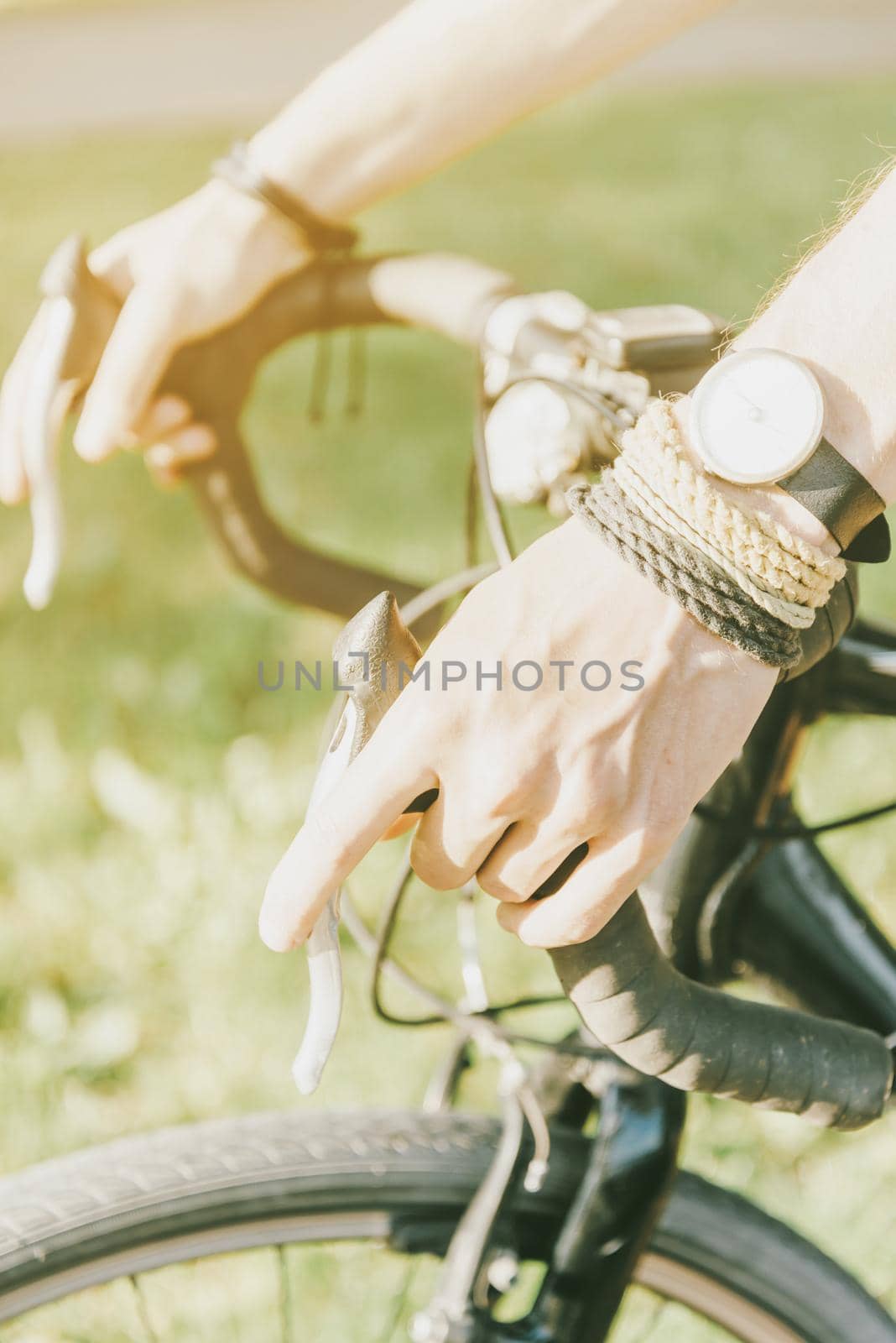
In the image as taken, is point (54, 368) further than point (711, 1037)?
Yes

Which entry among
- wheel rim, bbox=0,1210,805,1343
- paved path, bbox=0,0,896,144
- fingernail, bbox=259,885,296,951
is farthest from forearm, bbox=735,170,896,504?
paved path, bbox=0,0,896,144

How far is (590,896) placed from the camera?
662 mm

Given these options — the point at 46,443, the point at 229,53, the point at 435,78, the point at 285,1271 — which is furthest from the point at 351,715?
the point at 229,53

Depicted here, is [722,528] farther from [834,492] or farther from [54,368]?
[54,368]

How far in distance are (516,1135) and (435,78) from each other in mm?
781

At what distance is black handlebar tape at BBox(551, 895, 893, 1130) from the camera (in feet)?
2.25

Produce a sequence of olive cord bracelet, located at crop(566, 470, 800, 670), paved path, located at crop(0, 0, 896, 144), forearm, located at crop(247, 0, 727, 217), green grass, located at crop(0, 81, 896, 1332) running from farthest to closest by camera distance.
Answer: paved path, located at crop(0, 0, 896, 144) < green grass, located at crop(0, 81, 896, 1332) < forearm, located at crop(247, 0, 727, 217) < olive cord bracelet, located at crop(566, 470, 800, 670)

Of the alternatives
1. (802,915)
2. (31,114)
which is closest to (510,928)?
(802,915)

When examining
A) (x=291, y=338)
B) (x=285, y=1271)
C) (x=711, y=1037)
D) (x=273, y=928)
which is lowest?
(x=285, y=1271)

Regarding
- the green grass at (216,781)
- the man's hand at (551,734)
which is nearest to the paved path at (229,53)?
the green grass at (216,781)

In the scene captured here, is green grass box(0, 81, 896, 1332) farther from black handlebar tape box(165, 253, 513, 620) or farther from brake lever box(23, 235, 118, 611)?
brake lever box(23, 235, 118, 611)

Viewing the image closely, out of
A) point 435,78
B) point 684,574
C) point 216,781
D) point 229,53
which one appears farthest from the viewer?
point 229,53

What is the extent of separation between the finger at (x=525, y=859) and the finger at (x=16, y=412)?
52 centimetres

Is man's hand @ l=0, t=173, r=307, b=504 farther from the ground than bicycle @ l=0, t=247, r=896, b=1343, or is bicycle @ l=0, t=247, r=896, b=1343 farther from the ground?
man's hand @ l=0, t=173, r=307, b=504
